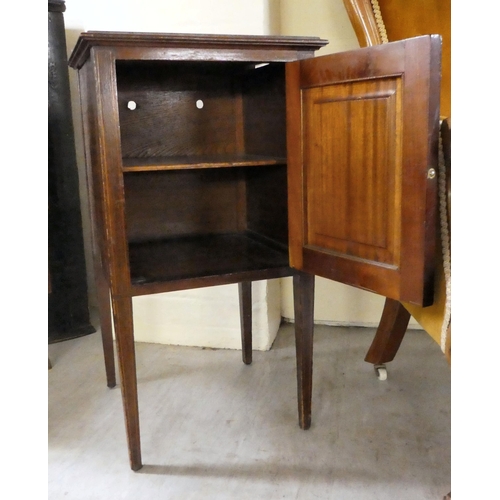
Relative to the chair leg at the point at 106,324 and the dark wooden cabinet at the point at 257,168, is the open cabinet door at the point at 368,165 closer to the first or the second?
the dark wooden cabinet at the point at 257,168

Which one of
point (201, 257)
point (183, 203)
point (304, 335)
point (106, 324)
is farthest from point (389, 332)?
point (106, 324)

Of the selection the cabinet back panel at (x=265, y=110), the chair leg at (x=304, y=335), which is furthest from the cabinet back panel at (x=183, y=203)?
the chair leg at (x=304, y=335)

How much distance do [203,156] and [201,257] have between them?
1.08ft

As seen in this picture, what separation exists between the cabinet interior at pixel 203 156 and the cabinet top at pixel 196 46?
19cm

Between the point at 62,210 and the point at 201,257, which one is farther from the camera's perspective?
the point at 62,210

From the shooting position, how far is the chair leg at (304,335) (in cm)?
131

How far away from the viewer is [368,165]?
0.98m

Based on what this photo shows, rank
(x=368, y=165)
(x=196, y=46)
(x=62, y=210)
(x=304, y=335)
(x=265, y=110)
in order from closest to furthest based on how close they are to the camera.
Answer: (x=368, y=165), (x=196, y=46), (x=304, y=335), (x=265, y=110), (x=62, y=210)

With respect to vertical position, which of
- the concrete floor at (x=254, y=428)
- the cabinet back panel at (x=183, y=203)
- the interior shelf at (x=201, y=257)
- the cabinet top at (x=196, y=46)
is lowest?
the concrete floor at (x=254, y=428)

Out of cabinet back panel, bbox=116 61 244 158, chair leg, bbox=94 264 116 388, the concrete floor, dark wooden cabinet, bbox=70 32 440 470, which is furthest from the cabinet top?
the concrete floor

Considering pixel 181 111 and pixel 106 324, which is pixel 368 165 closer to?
pixel 181 111

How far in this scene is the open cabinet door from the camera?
855 millimetres
